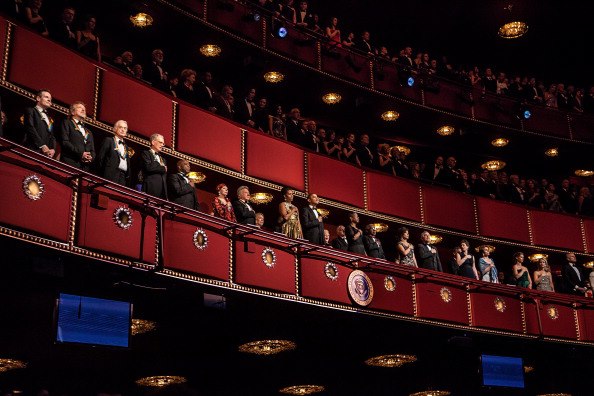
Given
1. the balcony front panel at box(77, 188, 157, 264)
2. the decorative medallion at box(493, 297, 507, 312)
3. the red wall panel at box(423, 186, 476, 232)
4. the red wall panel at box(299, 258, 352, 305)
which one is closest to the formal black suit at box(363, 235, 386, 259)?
the red wall panel at box(299, 258, 352, 305)

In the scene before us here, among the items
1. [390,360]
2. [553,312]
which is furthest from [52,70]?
[553,312]

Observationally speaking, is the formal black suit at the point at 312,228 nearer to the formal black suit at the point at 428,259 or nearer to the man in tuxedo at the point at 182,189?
the man in tuxedo at the point at 182,189

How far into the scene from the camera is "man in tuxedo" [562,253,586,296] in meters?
→ 15.6

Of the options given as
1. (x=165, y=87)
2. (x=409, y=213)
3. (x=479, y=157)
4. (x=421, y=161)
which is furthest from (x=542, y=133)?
(x=165, y=87)

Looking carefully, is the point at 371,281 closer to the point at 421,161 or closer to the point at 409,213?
the point at 409,213

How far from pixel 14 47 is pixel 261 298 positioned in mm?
4770

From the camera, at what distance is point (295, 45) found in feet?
49.3

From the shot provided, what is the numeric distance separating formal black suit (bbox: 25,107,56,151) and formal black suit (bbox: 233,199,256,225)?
3.21 metres

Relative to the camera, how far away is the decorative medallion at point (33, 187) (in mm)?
8000

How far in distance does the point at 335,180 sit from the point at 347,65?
277 centimetres

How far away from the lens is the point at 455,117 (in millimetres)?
17359

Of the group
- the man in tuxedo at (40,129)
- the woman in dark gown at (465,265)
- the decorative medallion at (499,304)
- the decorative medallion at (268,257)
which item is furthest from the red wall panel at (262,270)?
the decorative medallion at (499,304)

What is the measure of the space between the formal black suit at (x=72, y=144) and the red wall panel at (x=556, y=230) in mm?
11464

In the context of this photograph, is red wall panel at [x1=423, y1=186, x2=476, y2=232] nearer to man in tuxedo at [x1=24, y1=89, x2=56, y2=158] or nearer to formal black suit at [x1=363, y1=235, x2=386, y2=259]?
formal black suit at [x1=363, y1=235, x2=386, y2=259]
